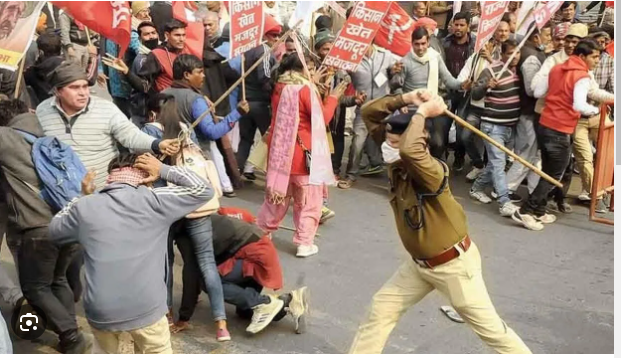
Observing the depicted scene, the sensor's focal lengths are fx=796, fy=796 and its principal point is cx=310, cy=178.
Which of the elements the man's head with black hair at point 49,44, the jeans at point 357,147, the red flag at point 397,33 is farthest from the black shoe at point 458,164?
the man's head with black hair at point 49,44

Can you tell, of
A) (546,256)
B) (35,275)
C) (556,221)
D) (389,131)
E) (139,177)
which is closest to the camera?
(139,177)

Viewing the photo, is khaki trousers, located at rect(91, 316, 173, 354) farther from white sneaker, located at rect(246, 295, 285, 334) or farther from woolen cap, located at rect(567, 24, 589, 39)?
woolen cap, located at rect(567, 24, 589, 39)

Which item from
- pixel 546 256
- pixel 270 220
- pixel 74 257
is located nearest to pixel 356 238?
pixel 270 220

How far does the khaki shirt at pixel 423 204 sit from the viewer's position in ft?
11.8

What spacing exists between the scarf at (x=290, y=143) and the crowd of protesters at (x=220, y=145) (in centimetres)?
Result: 1

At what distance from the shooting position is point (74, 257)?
4.69 meters

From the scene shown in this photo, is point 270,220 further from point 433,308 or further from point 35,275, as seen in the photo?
point 35,275

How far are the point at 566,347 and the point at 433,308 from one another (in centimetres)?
85

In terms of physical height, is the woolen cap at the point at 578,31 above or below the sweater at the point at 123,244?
above

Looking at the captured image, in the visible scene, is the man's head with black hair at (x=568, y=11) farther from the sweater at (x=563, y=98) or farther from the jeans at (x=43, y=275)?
the jeans at (x=43, y=275)

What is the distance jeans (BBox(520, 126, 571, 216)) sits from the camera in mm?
6727

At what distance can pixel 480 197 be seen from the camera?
298 inches

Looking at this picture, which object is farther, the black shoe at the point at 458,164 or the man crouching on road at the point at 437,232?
the black shoe at the point at 458,164

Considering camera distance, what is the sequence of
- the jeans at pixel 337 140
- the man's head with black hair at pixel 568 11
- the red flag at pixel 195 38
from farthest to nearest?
1. the man's head with black hair at pixel 568 11
2. the jeans at pixel 337 140
3. the red flag at pixel 195 38
